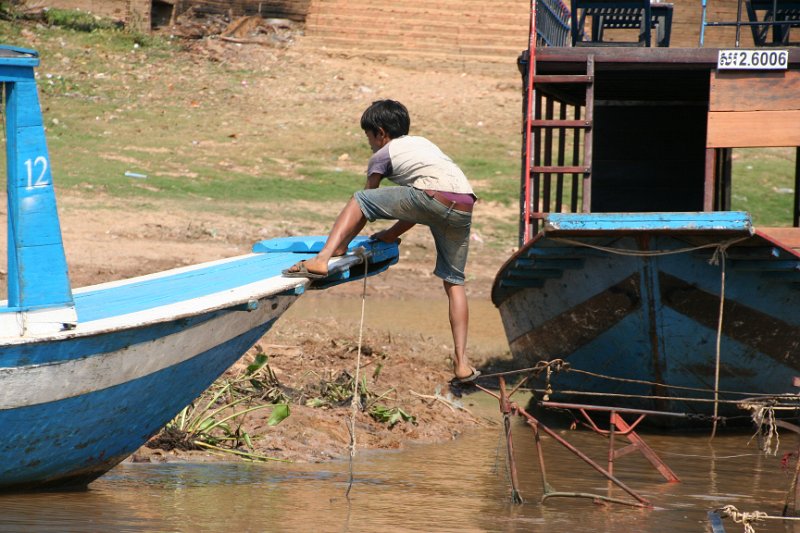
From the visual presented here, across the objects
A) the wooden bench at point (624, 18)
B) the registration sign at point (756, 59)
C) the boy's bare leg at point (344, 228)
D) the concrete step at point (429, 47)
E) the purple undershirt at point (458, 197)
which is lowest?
the boy's bare leg at point (344, 228)

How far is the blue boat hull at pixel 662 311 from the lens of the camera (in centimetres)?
673

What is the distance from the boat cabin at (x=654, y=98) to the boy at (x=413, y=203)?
6.66 ft

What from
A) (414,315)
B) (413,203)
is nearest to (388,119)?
(413,203)

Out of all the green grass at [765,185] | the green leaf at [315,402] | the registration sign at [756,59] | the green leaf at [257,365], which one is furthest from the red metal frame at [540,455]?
the green grass at [765,185]

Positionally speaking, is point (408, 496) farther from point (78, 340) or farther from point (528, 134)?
point (528, 134)

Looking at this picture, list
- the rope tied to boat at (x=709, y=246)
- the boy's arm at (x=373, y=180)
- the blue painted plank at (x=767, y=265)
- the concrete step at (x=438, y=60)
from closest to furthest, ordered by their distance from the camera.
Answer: the boy's arm at (x=373, y=180), the rope tied to boat at (x=709, y=246), the blue painted plank at (x=767, y=265), the concrete step at (x=438, y=60)

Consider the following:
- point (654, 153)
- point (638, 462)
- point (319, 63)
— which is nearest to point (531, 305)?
point (638, 462)

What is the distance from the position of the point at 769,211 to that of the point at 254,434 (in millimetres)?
10291

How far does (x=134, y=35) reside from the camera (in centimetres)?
1917

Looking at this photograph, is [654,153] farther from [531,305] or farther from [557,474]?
[557,474]

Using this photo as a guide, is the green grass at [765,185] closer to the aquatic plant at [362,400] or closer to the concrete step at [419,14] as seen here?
the concrete step at [419,14]

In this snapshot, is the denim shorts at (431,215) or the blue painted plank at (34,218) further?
the denim shorts at (431,215)

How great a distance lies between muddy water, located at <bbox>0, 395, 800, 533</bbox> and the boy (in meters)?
0.66

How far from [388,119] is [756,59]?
3148 mm
